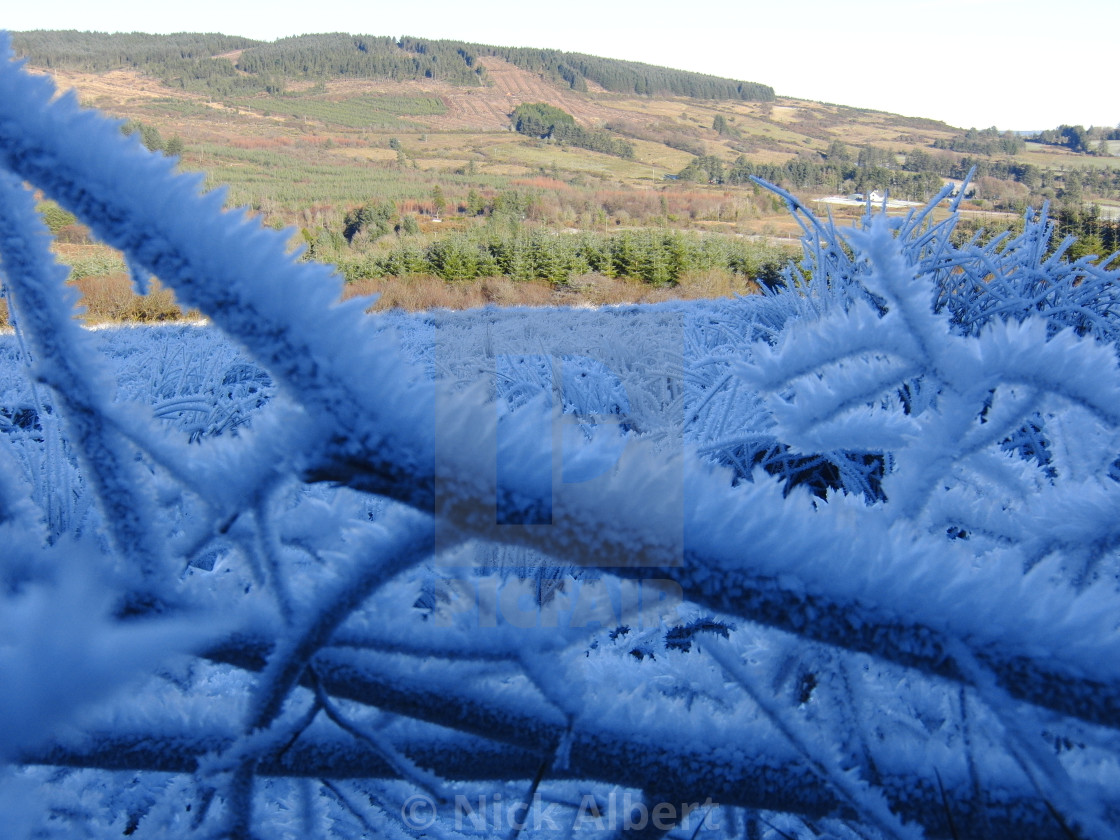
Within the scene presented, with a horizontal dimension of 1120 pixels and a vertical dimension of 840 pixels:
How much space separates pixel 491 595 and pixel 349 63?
2839cm

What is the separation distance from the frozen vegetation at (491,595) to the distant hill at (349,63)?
80.1ft

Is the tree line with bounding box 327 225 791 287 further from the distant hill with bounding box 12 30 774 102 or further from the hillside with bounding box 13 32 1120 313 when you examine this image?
the distant hill with bounding box 12 30 774 102

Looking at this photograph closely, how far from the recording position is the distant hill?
21969 millimetres

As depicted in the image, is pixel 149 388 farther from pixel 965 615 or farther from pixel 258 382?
pixel 965 615

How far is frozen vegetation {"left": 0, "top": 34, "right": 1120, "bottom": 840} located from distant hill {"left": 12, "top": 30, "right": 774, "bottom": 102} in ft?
80.1

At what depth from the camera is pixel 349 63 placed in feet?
78.9

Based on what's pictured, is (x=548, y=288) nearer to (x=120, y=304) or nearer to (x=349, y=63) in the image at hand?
(x=120, y=304)

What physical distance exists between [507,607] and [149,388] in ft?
5.72

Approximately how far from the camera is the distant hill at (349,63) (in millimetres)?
21969

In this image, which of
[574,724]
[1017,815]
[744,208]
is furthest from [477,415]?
[744,208]

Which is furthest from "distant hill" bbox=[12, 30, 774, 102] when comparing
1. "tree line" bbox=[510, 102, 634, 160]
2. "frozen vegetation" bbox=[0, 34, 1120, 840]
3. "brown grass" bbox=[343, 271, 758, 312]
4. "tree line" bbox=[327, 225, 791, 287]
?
"frozen vegetation" bbox=[0, 34, 1120, 840]

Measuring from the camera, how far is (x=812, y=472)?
1.19 meters

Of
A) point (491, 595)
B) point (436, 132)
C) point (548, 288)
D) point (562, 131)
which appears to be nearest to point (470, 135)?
point (436, 132)

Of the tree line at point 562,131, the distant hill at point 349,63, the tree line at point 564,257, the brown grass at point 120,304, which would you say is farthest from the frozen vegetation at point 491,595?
the distant hill at point 349,63
